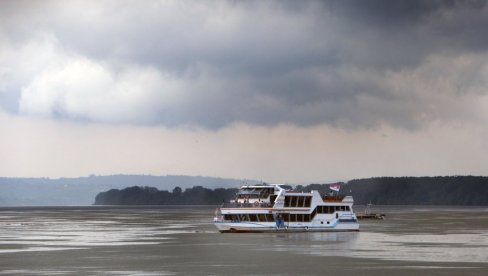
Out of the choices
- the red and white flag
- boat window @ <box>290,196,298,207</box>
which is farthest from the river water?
the red and white flag

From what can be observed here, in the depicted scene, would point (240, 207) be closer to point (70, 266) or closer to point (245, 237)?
point (245, 237)

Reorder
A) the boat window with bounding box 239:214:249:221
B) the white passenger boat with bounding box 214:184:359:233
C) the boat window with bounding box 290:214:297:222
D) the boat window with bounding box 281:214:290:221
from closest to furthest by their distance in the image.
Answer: the white passenger boat with bounding box 214:184:359:233 → the boat window with bounding box 239:214:249:221 → the boat window with bounding box 281:214:290:221 → the boat window with bounding box 290:214:297:222

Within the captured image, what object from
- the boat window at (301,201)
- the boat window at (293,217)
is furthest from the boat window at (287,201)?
the boat window at (293,217)

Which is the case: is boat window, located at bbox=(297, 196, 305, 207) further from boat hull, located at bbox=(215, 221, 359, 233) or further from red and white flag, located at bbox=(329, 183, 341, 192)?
red and white flag, located at bbox=(329, 183, 341, 192)

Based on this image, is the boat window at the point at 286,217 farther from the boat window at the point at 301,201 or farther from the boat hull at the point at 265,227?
the boat window at the point at 301,201

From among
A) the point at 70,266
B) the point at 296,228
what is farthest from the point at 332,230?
the point at 70,266

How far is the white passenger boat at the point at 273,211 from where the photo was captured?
389 ft

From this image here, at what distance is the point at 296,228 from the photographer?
4776 inches

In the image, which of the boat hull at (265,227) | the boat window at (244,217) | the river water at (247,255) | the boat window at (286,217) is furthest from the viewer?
the boat window at (286,217)

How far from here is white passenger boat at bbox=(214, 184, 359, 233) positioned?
118 meters

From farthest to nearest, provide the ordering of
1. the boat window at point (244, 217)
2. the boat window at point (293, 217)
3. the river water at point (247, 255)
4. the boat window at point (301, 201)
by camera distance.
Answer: the boat window at point (301, 201), the boat window at point (293, 217), the boat window at point (244, 217), the river water at point (247, 255)

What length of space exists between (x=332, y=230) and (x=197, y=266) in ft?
191

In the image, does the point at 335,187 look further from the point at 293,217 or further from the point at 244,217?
the point at 244,217

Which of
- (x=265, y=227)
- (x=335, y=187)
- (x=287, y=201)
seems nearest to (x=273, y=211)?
(x=287, y=201)
